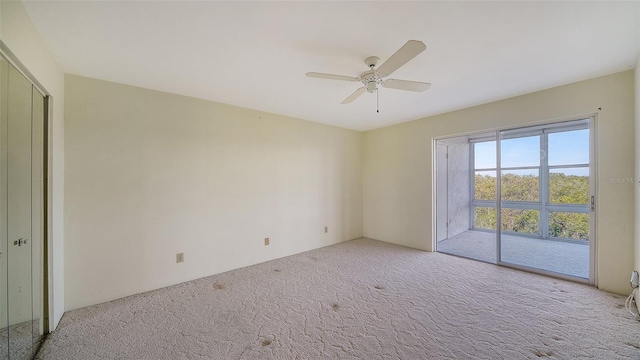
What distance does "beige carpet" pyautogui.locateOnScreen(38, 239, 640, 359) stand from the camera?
5.88ft

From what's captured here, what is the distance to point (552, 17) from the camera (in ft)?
5.42

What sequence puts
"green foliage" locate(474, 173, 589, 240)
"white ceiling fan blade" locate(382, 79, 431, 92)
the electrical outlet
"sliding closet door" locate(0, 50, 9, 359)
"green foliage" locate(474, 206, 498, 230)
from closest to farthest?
"sliding closet door" locate(0, 50, 9, 359), "white ceiling fan blade" locate(382, 79, 431, 92), the electrical outlet, "green foliage" locate(474, 173, 589, 240), "green foliage" locate(474, 206, 498, 230)

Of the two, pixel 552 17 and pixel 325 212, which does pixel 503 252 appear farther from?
pixel 552 17

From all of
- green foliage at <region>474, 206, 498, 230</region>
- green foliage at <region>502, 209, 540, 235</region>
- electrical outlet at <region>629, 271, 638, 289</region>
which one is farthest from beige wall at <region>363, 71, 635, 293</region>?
green foliage at <region>474, 206, 498, 230</region>

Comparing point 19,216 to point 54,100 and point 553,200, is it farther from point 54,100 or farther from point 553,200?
point 553,200

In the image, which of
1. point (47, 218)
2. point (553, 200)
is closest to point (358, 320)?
point (47, 218)

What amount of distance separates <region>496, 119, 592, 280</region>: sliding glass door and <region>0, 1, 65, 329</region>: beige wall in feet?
16.8

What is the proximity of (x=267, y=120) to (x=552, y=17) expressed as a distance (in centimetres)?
331

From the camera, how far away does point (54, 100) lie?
210 cm

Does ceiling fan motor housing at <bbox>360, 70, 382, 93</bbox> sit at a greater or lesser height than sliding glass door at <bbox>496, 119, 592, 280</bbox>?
greater

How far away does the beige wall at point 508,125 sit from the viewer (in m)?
2.54

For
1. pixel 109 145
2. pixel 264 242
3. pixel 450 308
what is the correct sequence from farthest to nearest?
pixel 264 242 < pixel 109 145 < pixel 450 308

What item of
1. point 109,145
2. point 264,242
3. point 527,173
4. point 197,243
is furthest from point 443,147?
point 109,145

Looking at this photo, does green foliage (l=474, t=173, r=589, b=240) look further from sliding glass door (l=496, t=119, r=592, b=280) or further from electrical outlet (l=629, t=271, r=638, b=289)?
electrical outlet (l=629, t=271, r=638, b=289)
